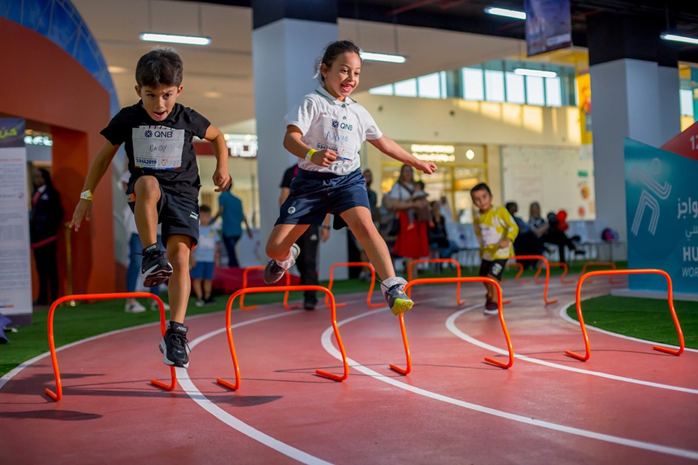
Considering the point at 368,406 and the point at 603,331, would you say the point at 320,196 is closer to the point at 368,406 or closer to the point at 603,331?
the point at 368,406

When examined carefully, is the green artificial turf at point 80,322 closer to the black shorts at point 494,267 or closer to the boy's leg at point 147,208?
the boy's leg at point 147,208

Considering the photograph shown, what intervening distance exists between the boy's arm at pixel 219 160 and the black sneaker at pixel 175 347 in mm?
977

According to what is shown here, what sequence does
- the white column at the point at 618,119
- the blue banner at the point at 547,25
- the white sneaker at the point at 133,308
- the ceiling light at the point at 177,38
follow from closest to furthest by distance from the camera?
1. the white sneaker at the point at 133,308
2. the ceiling light at the point at 177,38
3. the blue banner at the point at 547,25
4. the white column at the point at 618,119

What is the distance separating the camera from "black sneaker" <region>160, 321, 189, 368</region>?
511 cm

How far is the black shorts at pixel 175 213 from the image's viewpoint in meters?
5.35

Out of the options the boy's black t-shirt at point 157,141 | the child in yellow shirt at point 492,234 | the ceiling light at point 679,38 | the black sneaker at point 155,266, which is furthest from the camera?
the ceiling light at point 679,38

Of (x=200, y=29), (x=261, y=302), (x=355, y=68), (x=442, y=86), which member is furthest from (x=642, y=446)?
(x=442, y=86)

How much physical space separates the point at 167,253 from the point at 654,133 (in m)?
21.4

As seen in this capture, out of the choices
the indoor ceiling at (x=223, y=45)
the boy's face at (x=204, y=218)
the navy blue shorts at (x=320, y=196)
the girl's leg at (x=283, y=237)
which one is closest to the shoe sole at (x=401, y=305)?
the navy blue shorts at (x=320, y=196)

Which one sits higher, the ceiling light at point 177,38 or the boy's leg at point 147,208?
the ceiling light at point 177,38

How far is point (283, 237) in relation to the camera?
19.0 ft

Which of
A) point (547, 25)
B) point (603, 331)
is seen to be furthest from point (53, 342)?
point (547, 25)

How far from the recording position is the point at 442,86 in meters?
Answer: 35.5

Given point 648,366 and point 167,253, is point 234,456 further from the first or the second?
point 648,366
